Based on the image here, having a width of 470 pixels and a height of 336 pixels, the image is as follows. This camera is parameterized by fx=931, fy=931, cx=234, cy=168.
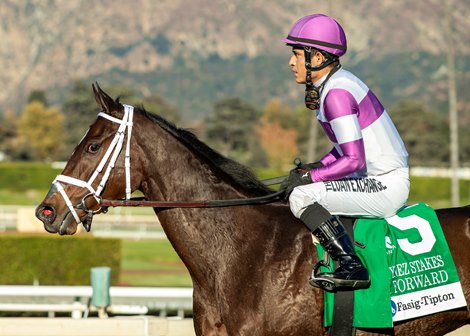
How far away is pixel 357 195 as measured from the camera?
465cm

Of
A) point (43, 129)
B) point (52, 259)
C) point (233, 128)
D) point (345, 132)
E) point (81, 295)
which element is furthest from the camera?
point (43, 129)

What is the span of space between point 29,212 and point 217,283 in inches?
841

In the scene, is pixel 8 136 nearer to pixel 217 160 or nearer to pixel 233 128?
pixel 233 128

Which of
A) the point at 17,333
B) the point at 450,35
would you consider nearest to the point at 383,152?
the point at 17,333

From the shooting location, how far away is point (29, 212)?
82.9 ft

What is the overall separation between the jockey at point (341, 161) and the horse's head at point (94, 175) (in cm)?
86

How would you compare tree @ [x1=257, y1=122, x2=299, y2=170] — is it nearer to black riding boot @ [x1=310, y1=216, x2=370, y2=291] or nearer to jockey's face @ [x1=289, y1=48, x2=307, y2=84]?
jockey's face @ [x1=289, y1=48, x2=307, y2=84]

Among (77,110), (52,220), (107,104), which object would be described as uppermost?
(77,110)

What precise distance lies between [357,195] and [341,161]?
0.25m

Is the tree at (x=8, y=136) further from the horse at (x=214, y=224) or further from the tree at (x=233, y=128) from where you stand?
the horse at (x=214, y=224)

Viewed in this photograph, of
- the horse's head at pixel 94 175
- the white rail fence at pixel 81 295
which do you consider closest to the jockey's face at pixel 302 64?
the horse's head at pixel 94 175

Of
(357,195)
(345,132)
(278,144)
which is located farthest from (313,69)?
(278,144)

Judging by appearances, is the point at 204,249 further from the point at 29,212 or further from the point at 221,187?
the point at 29,212

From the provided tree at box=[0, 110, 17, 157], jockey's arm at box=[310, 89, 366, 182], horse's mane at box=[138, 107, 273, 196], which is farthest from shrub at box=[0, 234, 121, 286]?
tree at box=[0, 110, 17, 157]
